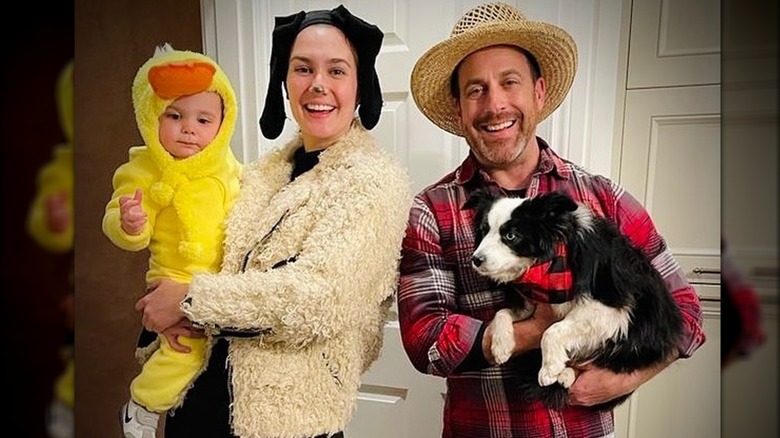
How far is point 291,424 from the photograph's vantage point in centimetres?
80

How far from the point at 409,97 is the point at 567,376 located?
0.41m

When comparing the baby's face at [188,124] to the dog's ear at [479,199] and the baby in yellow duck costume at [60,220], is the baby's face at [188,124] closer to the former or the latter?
the baby in yellow duck costume at [60,220]

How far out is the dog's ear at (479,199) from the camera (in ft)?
2.56

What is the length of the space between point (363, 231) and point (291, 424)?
25 cm

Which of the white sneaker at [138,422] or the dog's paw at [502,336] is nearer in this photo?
the dog's paw at [502,336]

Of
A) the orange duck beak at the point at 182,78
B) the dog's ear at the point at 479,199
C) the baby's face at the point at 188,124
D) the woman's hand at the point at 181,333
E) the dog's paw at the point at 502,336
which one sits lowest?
the woman's hand at the point at 181,333

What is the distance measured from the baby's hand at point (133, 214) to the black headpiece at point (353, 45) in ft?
0.69

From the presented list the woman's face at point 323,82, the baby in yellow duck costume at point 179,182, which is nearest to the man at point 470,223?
the woman's face at point 323,82

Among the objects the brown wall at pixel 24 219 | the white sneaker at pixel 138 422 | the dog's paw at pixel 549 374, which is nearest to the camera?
the brown wall at pixel 24 219

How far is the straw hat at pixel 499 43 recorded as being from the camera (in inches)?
30.7

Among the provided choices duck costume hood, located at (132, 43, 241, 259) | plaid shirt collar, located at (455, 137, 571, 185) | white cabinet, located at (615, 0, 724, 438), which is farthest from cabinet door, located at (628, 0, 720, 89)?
duck costume hood, located at (132, 43, 241, 259)

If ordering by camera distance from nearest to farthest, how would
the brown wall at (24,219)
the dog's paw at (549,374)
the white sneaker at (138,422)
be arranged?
1. the brown wall at (24,219)
2. the dog's paw at (549,374)
3. the white sneaker at (138,422)

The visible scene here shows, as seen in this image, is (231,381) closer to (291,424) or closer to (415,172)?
(291,424)

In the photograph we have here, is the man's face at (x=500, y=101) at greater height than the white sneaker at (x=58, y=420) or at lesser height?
greater
